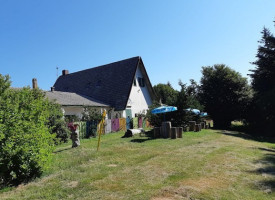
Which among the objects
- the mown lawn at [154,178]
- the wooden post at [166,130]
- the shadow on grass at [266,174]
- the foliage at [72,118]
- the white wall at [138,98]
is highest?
the white wall at [138,98]

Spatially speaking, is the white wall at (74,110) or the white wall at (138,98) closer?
the white wall at (74,110)

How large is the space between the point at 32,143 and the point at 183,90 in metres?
13.8

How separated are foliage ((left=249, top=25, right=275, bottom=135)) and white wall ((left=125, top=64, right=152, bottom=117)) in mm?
13250

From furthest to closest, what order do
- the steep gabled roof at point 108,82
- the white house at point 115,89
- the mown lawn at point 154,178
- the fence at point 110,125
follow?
1. the steep gabled roof at point 108,82
2. the white house at point 115,89
3. the fence at point 110,125
4. the mown lawn at point 154,178

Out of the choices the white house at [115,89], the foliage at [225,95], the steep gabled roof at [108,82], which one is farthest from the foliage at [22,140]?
the foliage at [225,95]

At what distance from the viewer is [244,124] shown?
32.1m

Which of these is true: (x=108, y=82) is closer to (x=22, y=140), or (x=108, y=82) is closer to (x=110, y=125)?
(x=110, y=125)

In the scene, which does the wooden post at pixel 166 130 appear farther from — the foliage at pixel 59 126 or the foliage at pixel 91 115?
the foliage at pixel 59 126

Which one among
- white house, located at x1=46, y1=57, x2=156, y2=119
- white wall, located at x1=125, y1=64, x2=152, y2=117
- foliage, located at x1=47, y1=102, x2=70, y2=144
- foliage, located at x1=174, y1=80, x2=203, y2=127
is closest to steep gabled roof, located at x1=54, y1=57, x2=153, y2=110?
white house, located at x1=46, y1=57, x2=156, y2=119

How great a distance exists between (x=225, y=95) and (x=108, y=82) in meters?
16.6

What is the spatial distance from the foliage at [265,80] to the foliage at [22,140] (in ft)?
83.3

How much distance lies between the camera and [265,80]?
27.1 m

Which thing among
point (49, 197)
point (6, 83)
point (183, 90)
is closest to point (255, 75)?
point (183, 90)

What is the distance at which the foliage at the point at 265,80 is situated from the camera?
86.2 ft
